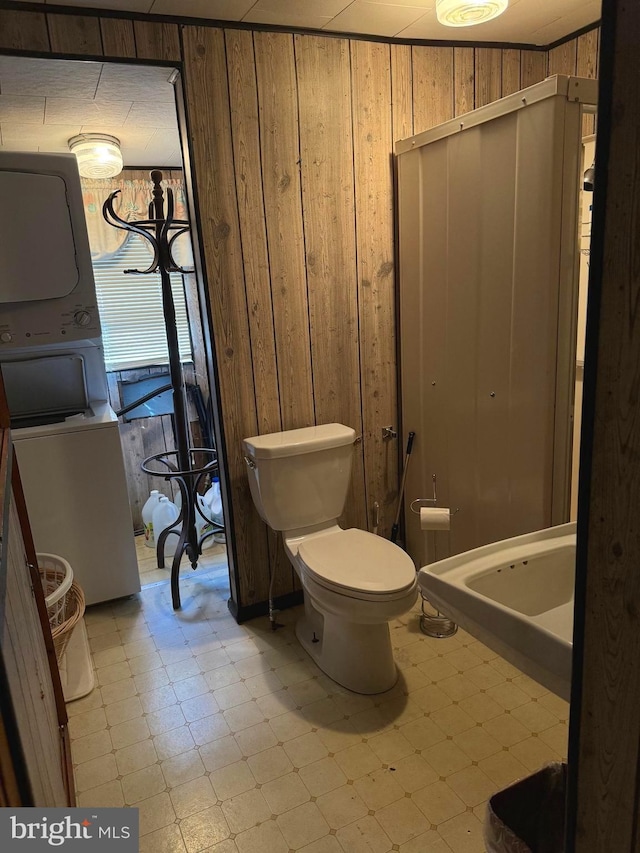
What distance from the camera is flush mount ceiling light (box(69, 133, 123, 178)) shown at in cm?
297

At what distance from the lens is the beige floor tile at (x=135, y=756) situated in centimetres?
185

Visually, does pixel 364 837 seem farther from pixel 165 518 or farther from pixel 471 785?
pixel 165 518

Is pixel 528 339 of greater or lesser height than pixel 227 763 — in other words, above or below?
above

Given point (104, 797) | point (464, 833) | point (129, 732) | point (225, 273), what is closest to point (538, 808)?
point (464, 833)

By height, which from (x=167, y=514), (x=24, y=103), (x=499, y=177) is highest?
(x=24, y=103)

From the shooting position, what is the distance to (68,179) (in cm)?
246

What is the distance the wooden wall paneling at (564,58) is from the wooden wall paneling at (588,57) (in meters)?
0.04

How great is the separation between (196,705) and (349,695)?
1.77ft

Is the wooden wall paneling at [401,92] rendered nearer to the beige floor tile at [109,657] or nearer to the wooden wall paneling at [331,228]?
the wooden wall paneling at [331,228]

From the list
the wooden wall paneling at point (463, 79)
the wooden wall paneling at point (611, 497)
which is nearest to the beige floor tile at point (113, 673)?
the wooden wall paneling at point (611, 497)

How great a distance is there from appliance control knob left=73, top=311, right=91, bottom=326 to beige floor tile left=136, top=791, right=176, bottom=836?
5.91ft

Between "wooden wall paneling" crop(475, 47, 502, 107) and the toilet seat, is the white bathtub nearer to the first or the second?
the toilet seat

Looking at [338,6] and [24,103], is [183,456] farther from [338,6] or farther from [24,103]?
[338,6]

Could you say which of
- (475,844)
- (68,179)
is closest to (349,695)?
(475,844)
